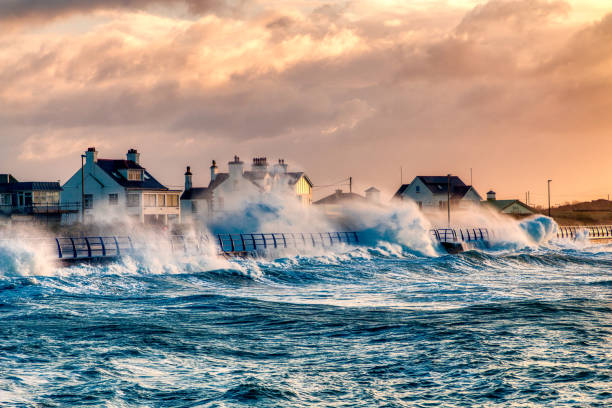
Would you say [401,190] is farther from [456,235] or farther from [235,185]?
[456,235]

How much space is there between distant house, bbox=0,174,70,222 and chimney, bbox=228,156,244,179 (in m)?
17.1

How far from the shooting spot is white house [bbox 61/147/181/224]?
61.9 m

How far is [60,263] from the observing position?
28375 millimetres

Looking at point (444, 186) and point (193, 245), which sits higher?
point (444, 186)

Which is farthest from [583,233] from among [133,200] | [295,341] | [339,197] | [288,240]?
[295,341]

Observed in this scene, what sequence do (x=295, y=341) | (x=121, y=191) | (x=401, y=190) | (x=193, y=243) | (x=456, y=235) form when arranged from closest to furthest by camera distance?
(x=295, y=341)
(x=193, y=243)
(x=456, y=235)
(x=121, y=191)
(x=401, y=190)

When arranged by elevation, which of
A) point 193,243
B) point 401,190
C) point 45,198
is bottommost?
point 193,243

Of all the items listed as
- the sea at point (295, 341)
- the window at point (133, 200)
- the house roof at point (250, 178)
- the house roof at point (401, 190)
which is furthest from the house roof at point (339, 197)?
the sea at point (295, 341)

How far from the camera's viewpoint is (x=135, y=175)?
64312 mm

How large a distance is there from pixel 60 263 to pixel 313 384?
2051 centimetres

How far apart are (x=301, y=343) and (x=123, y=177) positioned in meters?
52.3

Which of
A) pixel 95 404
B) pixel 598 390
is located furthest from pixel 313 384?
pixel 598 390

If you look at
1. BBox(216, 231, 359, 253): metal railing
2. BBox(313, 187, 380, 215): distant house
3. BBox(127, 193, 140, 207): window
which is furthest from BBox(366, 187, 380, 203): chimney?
BBox(216, 231, 359, 253): metal railing

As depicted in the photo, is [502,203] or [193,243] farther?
[502,203]
